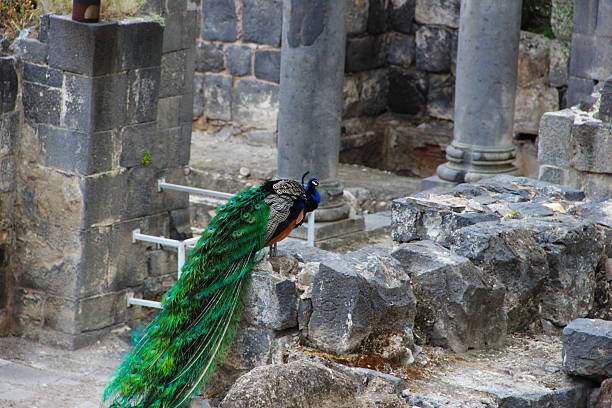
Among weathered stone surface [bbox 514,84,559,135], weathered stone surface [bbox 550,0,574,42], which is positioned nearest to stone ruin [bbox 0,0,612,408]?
weathered stone surface [bbox 514,84,559,135]

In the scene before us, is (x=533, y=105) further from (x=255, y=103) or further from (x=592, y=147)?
(x=592, y=147)

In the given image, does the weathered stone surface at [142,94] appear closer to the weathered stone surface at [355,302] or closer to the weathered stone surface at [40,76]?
the weathered stone surface at [40,76]

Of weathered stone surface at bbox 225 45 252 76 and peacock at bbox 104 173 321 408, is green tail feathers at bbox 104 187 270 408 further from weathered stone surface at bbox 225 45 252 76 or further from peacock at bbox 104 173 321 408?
weathered stone surface at bbox 225 45 252 76

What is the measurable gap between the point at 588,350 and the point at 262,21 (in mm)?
8712

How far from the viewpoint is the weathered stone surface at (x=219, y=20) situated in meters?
12.7

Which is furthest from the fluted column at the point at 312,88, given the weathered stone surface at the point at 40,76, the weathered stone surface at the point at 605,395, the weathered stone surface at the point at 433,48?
the weathered stone surface at the point at 605,395

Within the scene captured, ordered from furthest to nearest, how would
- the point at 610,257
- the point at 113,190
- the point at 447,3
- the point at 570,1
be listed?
the point at 447,3
the point at 570,1
the point at 113,190
the point at 610,257

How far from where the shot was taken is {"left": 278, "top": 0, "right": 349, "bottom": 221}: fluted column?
9.55 m

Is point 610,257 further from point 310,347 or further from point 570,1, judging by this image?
point 570,1

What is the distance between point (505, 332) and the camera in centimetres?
497

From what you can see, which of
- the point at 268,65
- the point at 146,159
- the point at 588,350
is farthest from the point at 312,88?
the point at 588,350

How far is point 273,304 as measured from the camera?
4.66 metres

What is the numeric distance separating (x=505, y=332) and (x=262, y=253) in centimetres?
110

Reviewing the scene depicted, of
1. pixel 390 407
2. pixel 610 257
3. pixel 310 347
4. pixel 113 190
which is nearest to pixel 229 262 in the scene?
pixel 310 347
